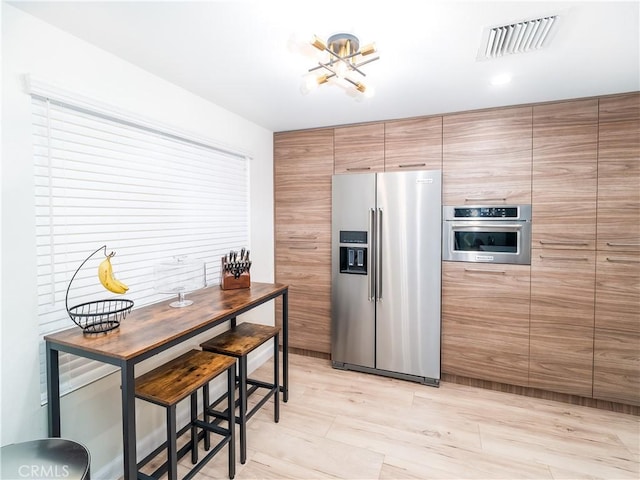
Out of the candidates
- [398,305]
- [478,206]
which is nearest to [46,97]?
[398,305]

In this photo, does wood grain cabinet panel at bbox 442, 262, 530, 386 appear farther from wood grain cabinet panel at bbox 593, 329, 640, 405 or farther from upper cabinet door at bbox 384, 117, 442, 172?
upper cabinet door at bbox 384, 117, 442, 172

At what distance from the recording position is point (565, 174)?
2422 mm

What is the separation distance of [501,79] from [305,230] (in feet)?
6.70

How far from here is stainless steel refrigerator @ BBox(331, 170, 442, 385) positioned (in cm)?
272

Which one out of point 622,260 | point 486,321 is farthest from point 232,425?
point 622,260

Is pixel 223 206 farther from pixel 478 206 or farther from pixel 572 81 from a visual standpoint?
pixel 572 81

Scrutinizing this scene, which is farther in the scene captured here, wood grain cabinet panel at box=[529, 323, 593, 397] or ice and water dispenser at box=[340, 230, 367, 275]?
ice and water dispenser at box=[340, 230, 367, 275]

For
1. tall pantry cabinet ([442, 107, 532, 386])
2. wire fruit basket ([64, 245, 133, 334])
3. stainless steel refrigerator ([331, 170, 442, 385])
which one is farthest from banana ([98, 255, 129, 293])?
tall pantry cabinet ([442, 107, 532, 386])

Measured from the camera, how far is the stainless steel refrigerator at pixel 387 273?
272cm

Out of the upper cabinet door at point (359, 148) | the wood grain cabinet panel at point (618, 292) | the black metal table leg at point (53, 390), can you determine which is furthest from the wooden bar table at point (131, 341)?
the wood grain cabinet panel at point (618, 292)

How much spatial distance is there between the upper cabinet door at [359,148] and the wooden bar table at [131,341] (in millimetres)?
1746

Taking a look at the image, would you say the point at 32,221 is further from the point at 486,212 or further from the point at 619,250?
the point at 619,250

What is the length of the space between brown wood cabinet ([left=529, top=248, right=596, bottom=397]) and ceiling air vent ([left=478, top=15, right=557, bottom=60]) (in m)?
1.55

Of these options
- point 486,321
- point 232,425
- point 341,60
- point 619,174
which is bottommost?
point 232,425
